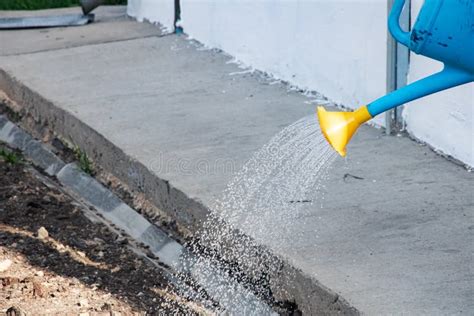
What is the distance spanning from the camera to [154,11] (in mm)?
7543

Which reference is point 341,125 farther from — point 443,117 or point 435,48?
point 443,117

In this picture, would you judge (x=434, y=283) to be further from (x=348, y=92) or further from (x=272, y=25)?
(x=272, y=25)

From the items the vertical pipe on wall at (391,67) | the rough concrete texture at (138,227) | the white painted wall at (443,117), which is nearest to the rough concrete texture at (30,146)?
the rough concrete texture at (138,227)

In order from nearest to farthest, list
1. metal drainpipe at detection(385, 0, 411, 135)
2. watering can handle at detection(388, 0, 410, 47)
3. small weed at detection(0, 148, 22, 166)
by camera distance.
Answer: watering can handle at detection(388, 0, 410, 47)
metal drainpipe at detection(385, 0, 411, 135)
small weed at detection(0, 148, 22, 166)

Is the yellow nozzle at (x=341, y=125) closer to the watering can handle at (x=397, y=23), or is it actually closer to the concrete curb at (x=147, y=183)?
the watering can handle at (x=397, y=23)

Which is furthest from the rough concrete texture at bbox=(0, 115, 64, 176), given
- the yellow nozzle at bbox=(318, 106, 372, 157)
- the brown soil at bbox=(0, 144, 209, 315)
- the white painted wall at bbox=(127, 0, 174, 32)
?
the yellow nozzle at bbox=(318, 106, 372, 157)

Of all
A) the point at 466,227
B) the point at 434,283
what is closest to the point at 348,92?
the point at 466,227

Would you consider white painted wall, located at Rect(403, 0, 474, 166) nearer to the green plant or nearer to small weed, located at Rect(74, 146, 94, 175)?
small weed, located at Rect(74, 146, 94, 175)

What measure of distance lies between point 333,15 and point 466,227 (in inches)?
74.3

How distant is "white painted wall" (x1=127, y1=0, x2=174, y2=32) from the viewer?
24.0 ft

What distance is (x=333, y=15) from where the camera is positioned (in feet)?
18.0

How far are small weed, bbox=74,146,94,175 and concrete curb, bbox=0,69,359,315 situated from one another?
0.03 meters

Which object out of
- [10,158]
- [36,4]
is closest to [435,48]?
[10,158]

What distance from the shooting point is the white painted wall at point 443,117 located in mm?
4562
